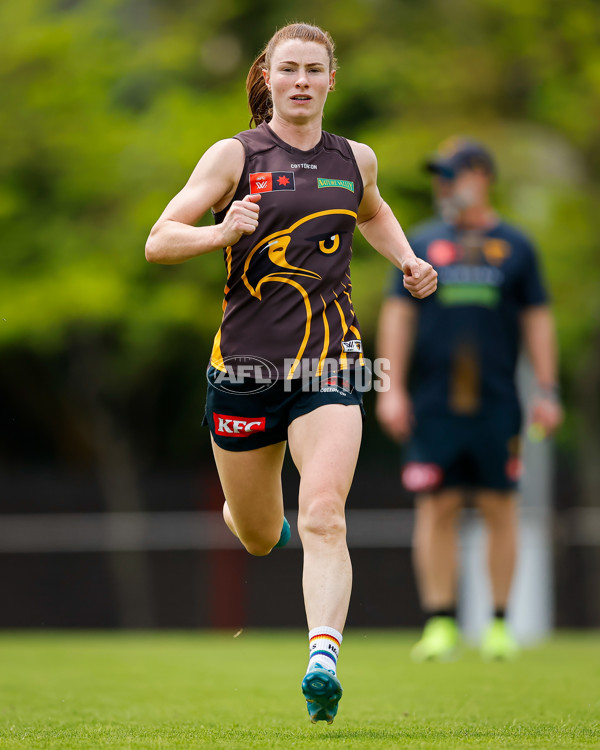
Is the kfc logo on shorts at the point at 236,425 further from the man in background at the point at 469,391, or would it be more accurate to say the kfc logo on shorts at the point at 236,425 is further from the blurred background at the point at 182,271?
the blurred background at the point at 182,271

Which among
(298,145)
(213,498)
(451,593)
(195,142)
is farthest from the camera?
(213,498)

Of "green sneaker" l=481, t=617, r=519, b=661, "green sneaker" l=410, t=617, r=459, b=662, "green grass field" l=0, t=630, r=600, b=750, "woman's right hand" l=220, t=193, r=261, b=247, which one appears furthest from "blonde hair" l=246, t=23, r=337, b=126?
"green sneaker" l=481, t=617, r=519, b=661

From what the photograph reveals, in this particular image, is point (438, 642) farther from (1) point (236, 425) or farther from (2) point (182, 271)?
(2) point (182, 271)

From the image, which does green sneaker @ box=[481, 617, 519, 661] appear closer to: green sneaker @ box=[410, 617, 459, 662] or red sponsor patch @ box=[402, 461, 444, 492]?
green sneaker @ box=[410, 617, 459, 662]

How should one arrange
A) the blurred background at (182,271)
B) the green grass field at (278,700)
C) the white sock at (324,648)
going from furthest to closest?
the blurred background at (182,271) < the white sock at (324,648) < the green grass field at (278,700)

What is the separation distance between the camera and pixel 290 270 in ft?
14.9

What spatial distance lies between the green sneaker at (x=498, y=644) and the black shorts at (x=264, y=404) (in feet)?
10.2

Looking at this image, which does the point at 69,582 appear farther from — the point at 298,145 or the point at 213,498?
the point at 298,145

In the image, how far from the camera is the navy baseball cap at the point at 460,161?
25.7ft

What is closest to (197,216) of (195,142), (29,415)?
(195,142)

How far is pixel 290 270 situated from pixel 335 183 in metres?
0.38

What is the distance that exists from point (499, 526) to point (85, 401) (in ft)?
31.2

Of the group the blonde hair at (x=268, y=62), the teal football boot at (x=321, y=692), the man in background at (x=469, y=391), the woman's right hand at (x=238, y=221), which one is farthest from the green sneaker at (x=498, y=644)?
the woman's right hand at (x=238, y=221)

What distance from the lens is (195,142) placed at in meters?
13.7
